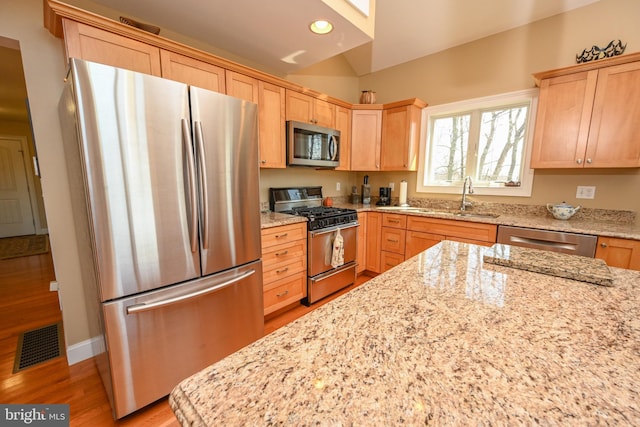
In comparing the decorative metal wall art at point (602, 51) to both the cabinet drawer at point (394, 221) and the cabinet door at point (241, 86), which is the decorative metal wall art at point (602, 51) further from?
the cabinet door at point (241, 86)

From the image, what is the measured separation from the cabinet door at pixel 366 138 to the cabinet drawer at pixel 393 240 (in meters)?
0.87

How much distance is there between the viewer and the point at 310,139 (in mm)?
2742

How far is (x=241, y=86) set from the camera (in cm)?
219

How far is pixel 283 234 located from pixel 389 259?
4.87 feet

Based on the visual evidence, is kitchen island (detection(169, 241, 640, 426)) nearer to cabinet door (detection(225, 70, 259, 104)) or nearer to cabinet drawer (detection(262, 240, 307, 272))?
cabinet drawer (detection(262, 240, 307, 272))

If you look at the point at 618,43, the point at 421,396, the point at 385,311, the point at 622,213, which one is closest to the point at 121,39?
the point at 385,311

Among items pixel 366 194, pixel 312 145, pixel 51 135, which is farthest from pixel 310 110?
pixel 51 135

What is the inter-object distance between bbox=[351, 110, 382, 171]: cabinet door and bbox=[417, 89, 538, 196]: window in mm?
579

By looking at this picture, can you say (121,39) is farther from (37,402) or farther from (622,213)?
(622,213)

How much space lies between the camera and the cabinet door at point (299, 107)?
8.51 ft

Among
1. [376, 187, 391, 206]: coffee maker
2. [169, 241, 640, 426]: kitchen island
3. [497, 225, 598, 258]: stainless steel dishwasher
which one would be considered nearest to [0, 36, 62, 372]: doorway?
[169, 241, 640, 426]: kitchen island

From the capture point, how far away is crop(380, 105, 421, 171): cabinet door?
309cm

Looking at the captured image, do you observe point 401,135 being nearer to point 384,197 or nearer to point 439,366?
point 384,197

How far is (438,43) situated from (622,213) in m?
2.43
